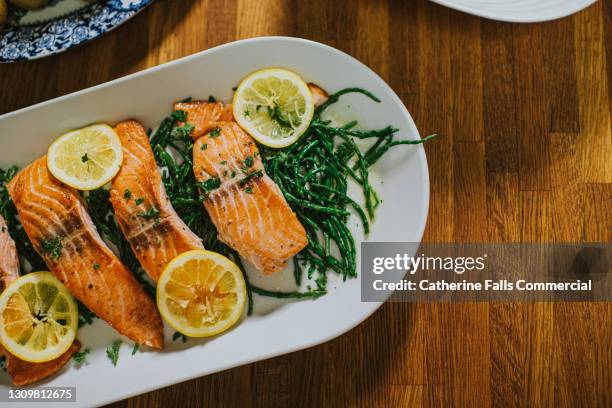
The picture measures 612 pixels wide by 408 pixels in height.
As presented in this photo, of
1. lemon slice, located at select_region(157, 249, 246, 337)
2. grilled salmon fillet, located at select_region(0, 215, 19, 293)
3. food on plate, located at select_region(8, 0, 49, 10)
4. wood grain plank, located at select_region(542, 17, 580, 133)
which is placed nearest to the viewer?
lemon slice, located at select_region(157, 249, 246, 337)

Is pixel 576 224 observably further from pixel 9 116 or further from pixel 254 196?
pixel 9 116

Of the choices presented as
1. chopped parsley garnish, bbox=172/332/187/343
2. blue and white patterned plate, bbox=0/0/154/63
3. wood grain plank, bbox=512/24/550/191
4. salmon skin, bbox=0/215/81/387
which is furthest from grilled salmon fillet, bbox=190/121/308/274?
wood grain plank, bbox=512/24/550/191

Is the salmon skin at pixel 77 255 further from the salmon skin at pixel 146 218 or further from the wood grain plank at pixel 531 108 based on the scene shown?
the wood grain plank at pixel 531 108

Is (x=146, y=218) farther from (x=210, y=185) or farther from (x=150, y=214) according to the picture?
(x=210, y=185)

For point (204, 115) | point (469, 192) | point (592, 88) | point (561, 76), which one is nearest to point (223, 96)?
point (204, 115)

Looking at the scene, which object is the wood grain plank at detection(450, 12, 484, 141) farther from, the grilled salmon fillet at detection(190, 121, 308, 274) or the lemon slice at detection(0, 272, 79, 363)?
the lemon slice at detection(0, 272, 79, 363)

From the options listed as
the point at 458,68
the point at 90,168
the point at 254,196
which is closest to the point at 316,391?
the point at 254,196

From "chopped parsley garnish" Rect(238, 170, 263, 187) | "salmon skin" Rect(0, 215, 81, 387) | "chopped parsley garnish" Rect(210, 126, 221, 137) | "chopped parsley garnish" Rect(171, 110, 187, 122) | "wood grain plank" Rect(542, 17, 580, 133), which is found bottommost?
"salmon skin" Rect(0, 215, 81, 387)
